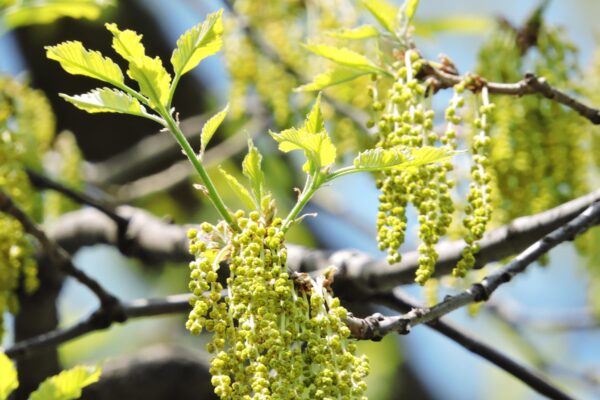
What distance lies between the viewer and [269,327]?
58.6 inches

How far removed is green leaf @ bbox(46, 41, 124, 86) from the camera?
5.42 feet

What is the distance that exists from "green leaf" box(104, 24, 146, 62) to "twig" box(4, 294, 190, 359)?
45.3 inches

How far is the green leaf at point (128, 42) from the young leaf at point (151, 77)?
0.01 metres

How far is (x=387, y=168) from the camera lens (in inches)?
66.9

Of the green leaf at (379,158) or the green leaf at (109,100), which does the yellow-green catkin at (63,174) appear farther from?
the green leaf at (379,158)

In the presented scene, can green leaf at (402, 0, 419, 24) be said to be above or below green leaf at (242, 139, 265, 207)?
above

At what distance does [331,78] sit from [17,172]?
1088mm

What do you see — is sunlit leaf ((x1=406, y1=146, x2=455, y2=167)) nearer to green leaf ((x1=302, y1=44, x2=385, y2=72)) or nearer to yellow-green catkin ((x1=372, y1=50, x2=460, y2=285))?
yellow-green catkin ((x1=372, y1=50, x2=460, y2=285))

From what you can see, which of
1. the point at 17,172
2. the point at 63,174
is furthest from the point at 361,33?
the point at 63,174

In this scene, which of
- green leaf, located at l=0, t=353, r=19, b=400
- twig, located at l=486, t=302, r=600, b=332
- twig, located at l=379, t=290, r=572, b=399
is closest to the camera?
green leaf, located at l=0, t=353, r=19, b=400

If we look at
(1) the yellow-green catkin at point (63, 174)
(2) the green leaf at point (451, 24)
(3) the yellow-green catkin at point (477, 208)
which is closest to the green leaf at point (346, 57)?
(3) the yellow-green catkin at point (477, 208)

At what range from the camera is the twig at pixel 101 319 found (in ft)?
8.82

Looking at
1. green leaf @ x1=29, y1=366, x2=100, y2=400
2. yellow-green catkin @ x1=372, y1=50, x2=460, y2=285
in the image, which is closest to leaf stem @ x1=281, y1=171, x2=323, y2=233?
yellow-green catkin @ x1=372, y1=50, x2=460, y2=285

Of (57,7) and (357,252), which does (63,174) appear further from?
(357,252)
